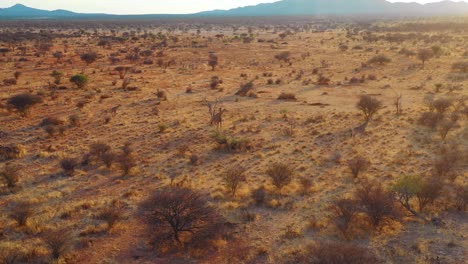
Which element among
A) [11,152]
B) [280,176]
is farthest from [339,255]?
[11,152]

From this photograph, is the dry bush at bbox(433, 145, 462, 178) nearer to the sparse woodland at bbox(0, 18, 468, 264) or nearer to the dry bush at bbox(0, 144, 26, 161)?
the sparse woodland at bbox(0, 18, 468, 264)

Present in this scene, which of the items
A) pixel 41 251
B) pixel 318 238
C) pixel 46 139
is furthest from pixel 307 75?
pixel 41 251

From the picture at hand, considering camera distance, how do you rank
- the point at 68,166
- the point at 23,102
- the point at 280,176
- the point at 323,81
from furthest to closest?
the point at 323,81
the point at 23,102
the point at 68,166
the point at 280,176

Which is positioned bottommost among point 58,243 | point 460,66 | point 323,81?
point 58,243

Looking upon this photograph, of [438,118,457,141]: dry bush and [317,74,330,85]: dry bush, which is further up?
[317,74,330,85]: dry bush

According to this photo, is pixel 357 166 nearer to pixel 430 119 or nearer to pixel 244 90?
pixel 430 119

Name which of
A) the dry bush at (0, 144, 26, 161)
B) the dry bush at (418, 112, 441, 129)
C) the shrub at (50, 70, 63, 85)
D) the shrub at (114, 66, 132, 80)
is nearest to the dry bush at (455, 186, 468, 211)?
the dry bush at (418, 112, 441, 129)

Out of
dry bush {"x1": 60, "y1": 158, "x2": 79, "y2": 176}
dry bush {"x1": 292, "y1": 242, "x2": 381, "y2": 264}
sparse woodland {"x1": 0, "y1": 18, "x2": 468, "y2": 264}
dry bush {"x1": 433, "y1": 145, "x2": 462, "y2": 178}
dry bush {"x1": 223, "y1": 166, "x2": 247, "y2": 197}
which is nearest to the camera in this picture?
dry bush {"x1": 292, "y1": 242, "x2": 381, "y2": 264}
